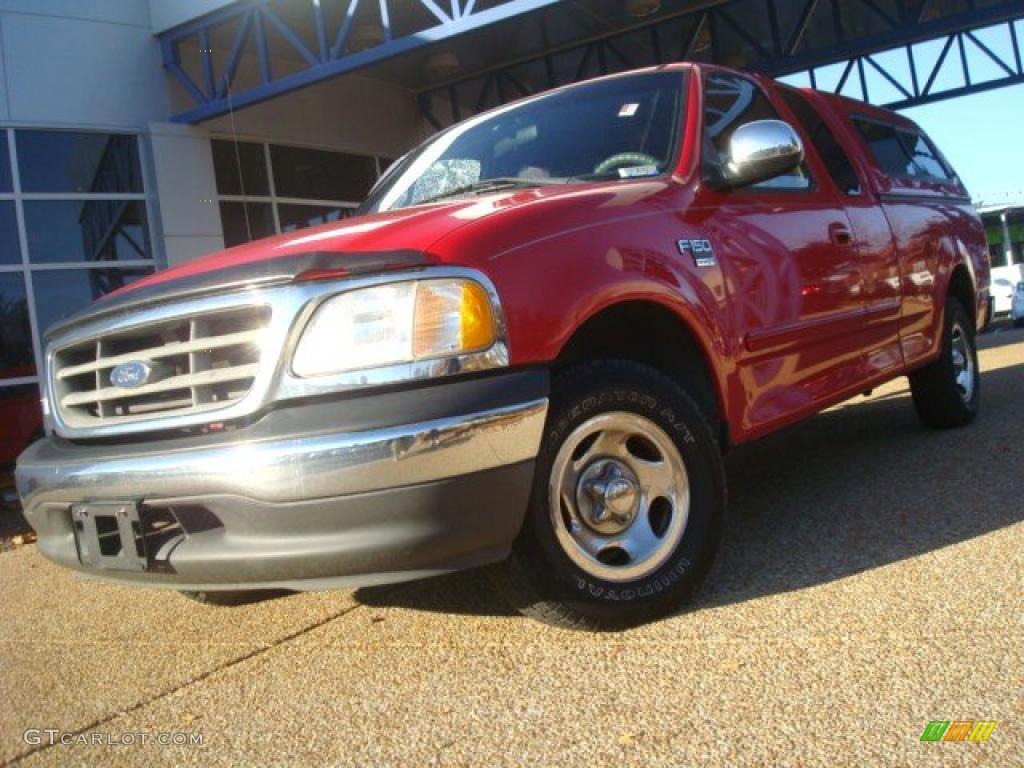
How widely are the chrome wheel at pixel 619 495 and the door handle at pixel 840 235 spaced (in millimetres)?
1630

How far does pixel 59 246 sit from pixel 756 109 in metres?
9.09

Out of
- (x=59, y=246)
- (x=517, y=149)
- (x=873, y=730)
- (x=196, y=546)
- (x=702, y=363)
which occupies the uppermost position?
(x=59, y=246)

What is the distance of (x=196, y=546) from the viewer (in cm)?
242

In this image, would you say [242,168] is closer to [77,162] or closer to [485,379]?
[77,162]

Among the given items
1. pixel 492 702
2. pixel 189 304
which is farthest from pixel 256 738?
pixel 189 304

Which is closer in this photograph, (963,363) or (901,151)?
(901,151)

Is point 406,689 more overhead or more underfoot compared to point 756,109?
more underfoot

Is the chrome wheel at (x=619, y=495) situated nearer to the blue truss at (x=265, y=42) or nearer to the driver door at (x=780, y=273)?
the driver door at (x=780, y=273)

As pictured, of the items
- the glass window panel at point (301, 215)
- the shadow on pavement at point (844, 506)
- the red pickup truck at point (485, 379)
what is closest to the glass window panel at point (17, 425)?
the glass window panel at point (301, 215)

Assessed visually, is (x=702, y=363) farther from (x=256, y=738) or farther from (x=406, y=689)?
(x=256, y=738)

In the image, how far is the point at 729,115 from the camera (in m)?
3.78

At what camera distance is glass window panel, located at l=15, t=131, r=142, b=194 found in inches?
409

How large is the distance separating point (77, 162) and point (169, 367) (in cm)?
947

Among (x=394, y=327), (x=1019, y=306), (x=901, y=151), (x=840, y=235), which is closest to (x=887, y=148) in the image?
(x=901, y=151)
